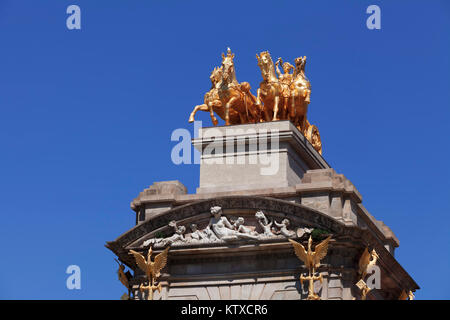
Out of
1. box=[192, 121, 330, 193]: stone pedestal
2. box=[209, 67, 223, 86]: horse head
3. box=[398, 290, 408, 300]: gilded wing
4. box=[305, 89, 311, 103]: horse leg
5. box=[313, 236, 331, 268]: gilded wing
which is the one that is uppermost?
box=[209, 67, 223, 86]: horse head

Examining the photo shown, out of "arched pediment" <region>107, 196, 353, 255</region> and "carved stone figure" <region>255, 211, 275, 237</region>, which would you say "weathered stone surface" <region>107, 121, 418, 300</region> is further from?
"carved stone figure" <region>255, 211, 275, 237</region>

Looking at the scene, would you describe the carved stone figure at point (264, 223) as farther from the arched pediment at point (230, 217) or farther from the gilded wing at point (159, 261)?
the gilded wing at point (159, 261)

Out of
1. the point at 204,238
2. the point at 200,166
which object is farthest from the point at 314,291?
the point at 200,166

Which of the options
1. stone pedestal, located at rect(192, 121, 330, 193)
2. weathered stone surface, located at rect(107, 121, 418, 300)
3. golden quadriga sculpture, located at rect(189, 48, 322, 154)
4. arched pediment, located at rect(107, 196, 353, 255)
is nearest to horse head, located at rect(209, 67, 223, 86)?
golden quadriga sculpture, located at rect(189, 48, 322, 154)

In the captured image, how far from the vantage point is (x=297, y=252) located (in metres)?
48.6

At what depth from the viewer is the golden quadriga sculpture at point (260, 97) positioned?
56.9 metres

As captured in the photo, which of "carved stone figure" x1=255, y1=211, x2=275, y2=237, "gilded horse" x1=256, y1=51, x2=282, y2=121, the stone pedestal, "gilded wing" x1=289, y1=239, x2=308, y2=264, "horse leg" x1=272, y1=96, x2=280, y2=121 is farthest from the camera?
"gilded horse" x1=256, y1=51, x2=282, y2=121

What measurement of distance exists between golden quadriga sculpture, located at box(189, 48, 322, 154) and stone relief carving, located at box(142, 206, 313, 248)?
7.67 metres

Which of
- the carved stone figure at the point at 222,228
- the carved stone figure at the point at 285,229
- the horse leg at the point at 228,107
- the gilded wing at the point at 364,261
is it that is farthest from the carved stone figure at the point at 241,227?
the horse leg at the point at 228,107

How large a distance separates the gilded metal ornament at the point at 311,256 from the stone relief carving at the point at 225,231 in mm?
789

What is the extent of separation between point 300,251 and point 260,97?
11.4 meters

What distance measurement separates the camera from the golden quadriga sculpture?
56875 millimetres

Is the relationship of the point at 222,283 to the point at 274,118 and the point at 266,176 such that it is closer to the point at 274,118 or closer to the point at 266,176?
the point at 266,176
